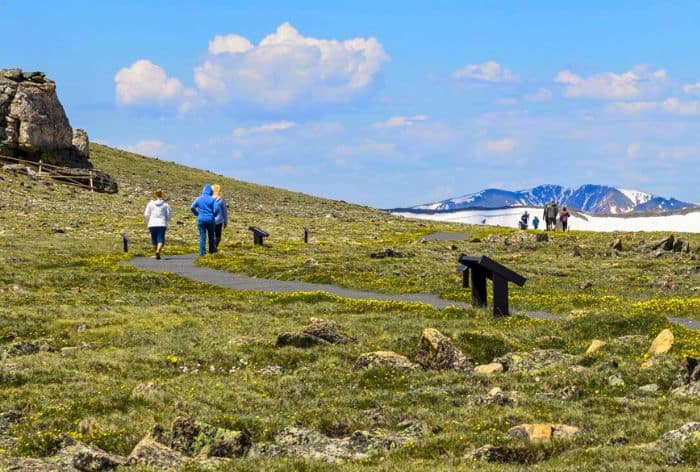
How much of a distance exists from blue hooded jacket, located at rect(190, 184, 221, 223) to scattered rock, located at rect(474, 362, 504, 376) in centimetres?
2715

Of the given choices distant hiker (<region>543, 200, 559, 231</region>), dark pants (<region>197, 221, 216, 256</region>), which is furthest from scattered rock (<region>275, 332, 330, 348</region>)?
distant hiker (<region>543, 200, 559, 231</region>)

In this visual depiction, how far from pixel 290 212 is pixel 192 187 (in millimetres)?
27469

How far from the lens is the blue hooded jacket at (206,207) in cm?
4459

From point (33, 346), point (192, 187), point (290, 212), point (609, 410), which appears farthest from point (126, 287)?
point (192, 187)

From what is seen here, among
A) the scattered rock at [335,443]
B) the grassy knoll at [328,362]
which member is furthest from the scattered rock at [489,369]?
the scattered rock at [335,443]

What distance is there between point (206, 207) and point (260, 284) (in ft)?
30.6

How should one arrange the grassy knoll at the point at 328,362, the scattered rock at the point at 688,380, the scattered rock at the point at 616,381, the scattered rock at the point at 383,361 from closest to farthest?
the grassy knoll at the point at 328,362 < the scattered rock at the point at 688,380 < the scattered rock at the point at 616,381 < the scattered rock at the point at 383,361

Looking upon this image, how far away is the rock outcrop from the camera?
9519 cm

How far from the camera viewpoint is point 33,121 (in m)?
95.9

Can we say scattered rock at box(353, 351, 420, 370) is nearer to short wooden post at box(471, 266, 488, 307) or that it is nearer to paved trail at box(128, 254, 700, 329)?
paved trail at box(128, 254, 700, 329)

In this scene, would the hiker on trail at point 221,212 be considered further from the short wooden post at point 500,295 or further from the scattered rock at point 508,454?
the scattered rock at point 508,454

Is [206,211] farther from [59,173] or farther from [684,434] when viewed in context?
[59,173]

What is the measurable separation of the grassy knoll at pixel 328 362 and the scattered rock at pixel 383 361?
33 centimetres

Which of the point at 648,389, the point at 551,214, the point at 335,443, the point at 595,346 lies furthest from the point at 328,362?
the point at 551,214
